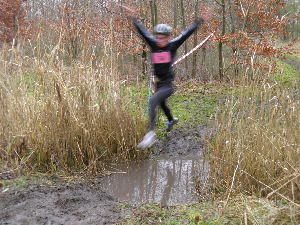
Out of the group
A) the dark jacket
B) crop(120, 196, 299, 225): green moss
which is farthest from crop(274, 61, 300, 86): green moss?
crop(120, 196, 299, 225): green moss

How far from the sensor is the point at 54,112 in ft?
17.3

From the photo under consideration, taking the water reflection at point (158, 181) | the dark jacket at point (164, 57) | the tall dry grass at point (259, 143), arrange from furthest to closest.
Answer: the dark jacket at point (164, 57)
the water reflection at point (158, 181)
the tall dry grass at point (259, 143)

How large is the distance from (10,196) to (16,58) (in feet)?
6.22

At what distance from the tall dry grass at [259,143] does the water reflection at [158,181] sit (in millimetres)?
517

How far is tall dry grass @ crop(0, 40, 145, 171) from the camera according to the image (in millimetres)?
5289

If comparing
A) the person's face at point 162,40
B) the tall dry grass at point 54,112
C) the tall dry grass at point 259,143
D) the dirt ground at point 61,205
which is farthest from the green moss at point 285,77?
the dirt ground at point 61,205

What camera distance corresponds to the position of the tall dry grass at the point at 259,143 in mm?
4270

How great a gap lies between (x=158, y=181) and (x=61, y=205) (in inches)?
58.8

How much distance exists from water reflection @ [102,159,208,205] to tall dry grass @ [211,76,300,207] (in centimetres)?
52

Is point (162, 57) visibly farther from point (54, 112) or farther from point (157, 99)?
point (54, 112)

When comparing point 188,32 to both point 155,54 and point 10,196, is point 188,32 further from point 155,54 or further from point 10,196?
point 10,196

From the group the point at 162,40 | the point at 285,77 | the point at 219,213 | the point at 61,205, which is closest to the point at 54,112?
the point at 61,205

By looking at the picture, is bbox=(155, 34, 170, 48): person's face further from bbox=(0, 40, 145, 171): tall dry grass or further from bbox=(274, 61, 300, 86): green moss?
bbox=(274, 61, 300, 86): green moss

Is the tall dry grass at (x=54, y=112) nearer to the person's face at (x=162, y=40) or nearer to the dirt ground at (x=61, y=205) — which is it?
the dirt ground at (x=61, y=205)
